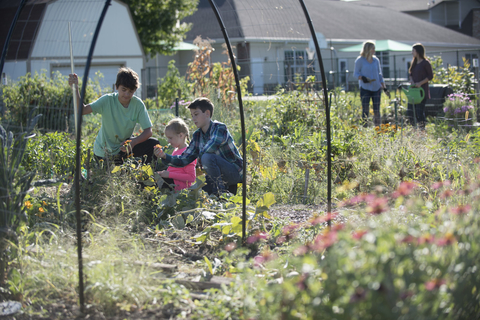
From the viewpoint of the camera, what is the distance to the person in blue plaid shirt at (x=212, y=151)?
4160 mm

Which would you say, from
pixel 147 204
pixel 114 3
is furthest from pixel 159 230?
pixel 114 3

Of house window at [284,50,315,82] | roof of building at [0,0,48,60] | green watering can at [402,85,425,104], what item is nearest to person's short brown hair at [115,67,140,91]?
house window at [284,50,315,82]

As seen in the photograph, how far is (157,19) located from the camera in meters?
17.8

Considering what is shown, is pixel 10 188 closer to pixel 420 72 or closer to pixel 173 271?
pixel 173 271

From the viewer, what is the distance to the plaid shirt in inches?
164

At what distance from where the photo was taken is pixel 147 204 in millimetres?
3670

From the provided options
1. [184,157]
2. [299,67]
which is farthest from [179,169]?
[299,67]

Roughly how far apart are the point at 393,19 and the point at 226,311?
3065cm

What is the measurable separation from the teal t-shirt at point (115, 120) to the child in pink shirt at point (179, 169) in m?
0.30

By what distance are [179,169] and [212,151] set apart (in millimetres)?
345

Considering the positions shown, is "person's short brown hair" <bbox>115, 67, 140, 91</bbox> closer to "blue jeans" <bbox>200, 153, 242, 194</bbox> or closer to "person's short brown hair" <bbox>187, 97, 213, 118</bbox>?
"person's short brown hair" <bbox>187, 97, 213, 118</bbox>

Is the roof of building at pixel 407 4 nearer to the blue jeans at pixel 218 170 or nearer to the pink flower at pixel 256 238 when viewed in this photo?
the blue jeans at pixel 218 170

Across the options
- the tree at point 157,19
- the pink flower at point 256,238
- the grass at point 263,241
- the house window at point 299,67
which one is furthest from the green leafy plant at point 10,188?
the tree at point 157,19

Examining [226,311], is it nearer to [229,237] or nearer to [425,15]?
[229,237]
